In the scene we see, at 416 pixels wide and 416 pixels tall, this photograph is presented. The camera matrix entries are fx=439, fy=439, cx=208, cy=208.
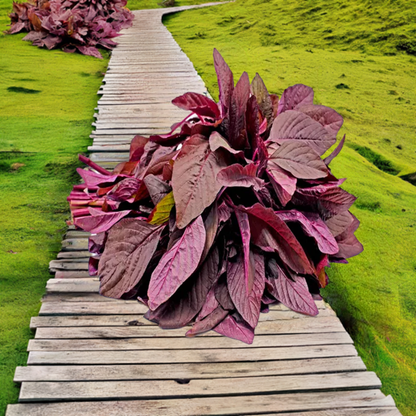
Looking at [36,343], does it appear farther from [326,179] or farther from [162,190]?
[326,179]

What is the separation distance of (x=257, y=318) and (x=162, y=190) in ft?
1.82

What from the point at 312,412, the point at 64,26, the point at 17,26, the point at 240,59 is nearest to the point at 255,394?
the point at 312,412

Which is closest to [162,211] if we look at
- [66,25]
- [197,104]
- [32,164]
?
[197,104]

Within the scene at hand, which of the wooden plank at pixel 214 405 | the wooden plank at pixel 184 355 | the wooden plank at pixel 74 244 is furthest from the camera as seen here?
the wooden plank at pixel 74 244

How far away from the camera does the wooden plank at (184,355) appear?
128 centimetres

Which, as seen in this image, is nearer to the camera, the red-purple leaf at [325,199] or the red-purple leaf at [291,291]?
the red-purple leaf at [291,291]

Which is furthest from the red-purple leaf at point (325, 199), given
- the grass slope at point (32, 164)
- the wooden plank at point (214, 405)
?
the grass slope at point (32, 164)

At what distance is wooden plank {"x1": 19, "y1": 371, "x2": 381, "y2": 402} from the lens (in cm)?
117

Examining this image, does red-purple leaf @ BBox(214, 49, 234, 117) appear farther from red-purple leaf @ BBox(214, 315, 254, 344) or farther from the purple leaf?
red-purple leaf @ BBox(214, 315, 254, 344)

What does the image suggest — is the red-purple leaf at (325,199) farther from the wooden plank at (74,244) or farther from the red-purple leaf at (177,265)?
the wooden plank at (74,244)

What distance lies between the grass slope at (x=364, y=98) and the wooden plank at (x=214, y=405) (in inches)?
11.5

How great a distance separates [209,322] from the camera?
142cm

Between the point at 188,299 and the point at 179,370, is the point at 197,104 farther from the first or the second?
the point at 179,370

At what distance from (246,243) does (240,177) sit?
23 centimetres
